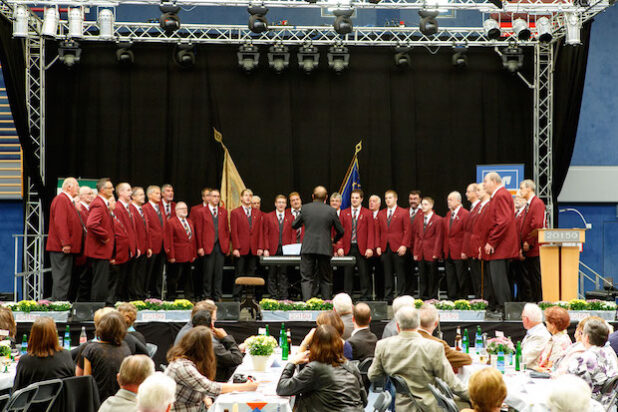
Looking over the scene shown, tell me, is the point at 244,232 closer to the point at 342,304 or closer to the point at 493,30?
the point at 493,30

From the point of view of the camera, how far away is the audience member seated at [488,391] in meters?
3.68

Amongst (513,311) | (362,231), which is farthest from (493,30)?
(513,311)

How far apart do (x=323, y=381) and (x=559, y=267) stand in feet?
19.5

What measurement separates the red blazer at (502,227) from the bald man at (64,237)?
17.8ft

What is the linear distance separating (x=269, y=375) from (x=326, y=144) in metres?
8.93

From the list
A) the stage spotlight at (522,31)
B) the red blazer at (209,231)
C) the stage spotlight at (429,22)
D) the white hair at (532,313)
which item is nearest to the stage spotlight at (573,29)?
the stage spotlight at (522,31)

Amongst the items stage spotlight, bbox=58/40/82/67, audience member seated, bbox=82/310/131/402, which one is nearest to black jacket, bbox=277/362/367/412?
audience member seated, bbox=82/310/131/402

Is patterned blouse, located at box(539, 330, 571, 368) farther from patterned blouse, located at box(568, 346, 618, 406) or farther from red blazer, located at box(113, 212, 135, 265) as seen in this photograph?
red blazer, located at box(113, 212, 135, 265)

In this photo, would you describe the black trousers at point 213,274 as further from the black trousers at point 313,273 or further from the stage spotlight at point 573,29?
the stage spotlight at point 573,29

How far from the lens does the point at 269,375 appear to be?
552cm

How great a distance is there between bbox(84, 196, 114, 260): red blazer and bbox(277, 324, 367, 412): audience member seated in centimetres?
592

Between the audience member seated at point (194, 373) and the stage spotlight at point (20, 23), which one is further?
the stage spotlight at point (20, 23)

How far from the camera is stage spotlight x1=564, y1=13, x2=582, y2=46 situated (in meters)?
11.6

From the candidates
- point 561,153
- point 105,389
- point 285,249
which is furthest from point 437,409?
point 561,153
